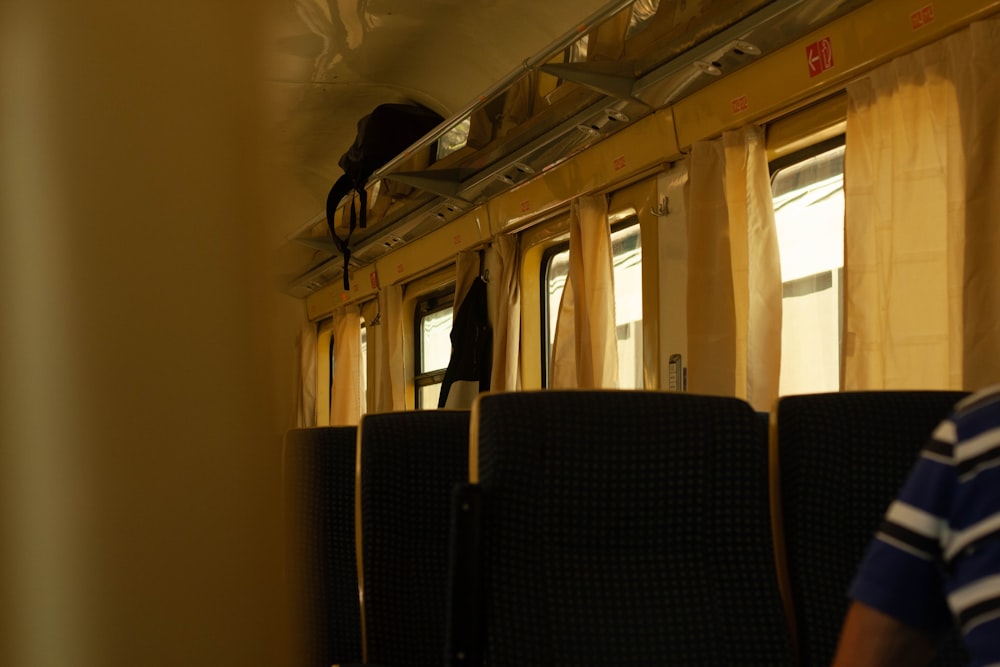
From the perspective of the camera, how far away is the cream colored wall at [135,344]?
→ 199 millimetres

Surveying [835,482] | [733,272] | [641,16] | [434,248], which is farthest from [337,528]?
[434,248]

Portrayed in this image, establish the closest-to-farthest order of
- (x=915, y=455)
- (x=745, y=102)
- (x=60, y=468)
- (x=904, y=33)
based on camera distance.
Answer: (x=60, y=468), (x=915, y=455), (x=904, y=33), (x=745, y=102)

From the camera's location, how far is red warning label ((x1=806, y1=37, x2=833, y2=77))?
3463 mm

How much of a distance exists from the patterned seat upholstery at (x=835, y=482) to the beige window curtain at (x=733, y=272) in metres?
1.70

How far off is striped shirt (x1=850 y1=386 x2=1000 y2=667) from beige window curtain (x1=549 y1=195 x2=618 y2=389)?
12.1ft

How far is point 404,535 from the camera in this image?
2578 mm

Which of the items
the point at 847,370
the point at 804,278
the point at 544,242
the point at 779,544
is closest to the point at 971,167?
the point at 847,370

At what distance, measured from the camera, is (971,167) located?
2959 mm

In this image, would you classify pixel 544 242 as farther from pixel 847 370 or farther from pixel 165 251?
pixel 165 251

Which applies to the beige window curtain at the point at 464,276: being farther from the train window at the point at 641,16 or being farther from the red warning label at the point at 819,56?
the red warning label at the point at 819,56

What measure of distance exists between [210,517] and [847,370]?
11.1ft

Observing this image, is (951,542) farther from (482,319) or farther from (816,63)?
(482,319)

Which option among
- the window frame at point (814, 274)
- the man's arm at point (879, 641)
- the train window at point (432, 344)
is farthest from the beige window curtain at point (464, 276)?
the man's arm at point (879, 641)

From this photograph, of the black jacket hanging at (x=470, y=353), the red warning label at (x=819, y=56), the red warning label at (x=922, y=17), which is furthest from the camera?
the black jacket hanging at (x=470, y=353)
